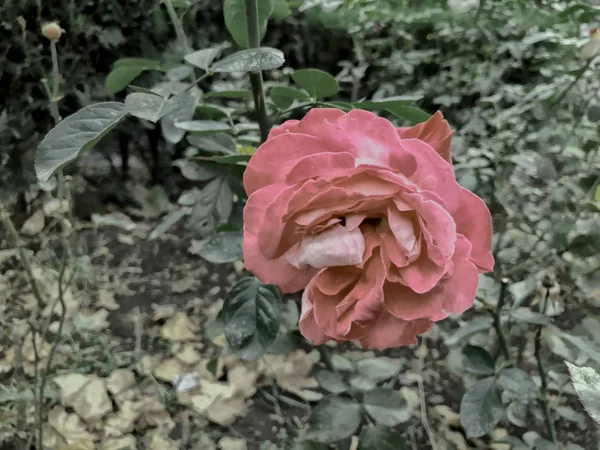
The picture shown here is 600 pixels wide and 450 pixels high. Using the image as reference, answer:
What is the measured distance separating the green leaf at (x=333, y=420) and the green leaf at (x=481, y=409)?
6.7 inches

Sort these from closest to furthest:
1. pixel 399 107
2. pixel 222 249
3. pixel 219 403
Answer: pixel 399 107
pixel 222 249
pixel 219 403

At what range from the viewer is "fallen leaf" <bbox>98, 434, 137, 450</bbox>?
3.53ft

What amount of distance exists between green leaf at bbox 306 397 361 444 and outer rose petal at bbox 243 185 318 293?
1.46 ft

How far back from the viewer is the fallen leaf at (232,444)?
1106 mm

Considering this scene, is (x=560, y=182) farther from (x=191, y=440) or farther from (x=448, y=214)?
(x=191, y=440)

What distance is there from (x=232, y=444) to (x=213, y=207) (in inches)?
22.2

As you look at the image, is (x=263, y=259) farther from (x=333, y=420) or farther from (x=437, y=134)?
(x=333, y=420)

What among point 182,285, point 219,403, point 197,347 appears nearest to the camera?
point 219,403

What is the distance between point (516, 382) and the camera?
839mm

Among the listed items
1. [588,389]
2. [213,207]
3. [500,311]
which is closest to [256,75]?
[213,207]

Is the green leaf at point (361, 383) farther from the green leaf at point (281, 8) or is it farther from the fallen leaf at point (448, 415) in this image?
the green leaf at point (281, 8)

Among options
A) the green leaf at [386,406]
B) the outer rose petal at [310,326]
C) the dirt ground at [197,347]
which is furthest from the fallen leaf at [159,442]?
the outer rose petal at [310,326]

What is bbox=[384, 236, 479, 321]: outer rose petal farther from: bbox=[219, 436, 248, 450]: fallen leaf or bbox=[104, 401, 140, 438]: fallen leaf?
bbox=[104, 401, 140, 438]: fallen leaf

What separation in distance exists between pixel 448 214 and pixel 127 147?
1930 millimetres
